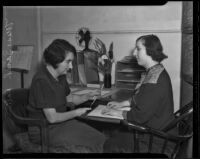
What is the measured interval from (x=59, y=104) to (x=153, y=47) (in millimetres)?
524

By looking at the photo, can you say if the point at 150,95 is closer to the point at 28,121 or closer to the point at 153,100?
the point at 153,100

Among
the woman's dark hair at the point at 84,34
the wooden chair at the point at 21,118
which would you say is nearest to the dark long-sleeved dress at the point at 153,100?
the woman's dark hair at the point at 84,34

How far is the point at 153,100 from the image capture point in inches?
52.2

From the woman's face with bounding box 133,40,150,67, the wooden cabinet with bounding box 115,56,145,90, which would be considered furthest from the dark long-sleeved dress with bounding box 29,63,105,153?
the woman's face with bounding box 133,40,150,67

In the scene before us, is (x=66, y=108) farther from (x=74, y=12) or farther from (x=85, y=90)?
(x=74, y=12)

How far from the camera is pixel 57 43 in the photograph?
4.50 ft

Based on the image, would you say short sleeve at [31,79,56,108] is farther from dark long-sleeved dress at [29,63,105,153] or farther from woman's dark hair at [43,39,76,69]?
woman's dark hair at [43,39,76,69]

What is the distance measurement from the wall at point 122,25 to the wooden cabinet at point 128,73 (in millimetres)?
34

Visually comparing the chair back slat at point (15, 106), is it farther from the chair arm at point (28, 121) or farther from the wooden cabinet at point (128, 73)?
the wooden cabinet at point (128, 73)

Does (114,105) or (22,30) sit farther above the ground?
(22,30)

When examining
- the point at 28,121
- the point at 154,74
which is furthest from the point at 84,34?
the point at 28,121

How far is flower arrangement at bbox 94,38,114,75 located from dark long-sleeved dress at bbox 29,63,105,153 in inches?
7.4

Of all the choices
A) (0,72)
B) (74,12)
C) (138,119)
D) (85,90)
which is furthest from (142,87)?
(0,72)

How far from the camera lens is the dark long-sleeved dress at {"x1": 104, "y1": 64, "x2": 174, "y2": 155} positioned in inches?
52.4
